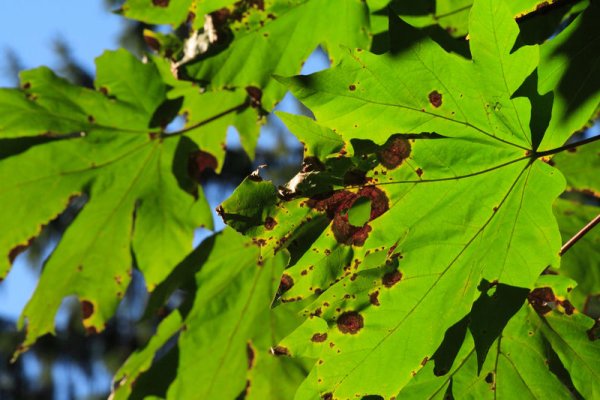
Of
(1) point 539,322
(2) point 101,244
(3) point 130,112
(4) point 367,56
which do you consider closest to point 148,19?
(3) point 130,112

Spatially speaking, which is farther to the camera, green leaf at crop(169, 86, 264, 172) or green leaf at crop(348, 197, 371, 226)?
green leaf at crop(169, 86, 264, 172)

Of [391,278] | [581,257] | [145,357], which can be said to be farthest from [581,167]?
[145,357]

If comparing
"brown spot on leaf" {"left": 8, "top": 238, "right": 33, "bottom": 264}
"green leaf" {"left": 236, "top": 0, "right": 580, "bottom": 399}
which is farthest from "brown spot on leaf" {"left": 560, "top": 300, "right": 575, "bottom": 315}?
"brown spot on leaf" {"left": 8, "top": 238, "right": 33, "bottom": 264}

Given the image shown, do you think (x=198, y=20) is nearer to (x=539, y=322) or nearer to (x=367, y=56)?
(x=367, y=56)

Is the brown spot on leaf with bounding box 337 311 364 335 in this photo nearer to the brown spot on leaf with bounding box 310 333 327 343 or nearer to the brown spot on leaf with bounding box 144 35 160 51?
the brown spot on leaf with bounding box 310 333 327 343

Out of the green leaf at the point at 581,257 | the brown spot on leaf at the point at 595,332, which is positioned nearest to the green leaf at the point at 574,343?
the brown spot on leaf at the point at 595,332

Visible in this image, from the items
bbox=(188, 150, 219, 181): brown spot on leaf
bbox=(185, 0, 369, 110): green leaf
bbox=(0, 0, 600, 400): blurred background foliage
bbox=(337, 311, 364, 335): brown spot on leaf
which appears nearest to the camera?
bbox=(337, 311, 364, 335): brown spot on leaf
